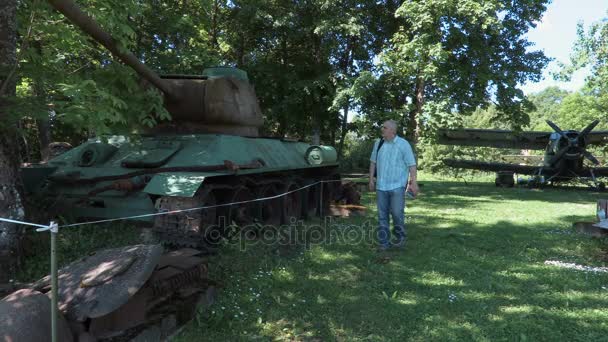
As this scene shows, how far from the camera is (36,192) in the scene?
5.96 metres

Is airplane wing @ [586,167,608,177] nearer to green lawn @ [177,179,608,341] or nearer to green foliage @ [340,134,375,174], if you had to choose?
green foliage @ [340,134,375,174]

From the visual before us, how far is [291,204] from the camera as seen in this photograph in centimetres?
851

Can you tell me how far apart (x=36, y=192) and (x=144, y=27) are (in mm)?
9660

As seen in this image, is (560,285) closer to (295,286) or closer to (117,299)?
(295,286)

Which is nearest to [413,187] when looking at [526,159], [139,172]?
[139,172]

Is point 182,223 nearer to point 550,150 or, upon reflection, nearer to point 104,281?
point 104,281

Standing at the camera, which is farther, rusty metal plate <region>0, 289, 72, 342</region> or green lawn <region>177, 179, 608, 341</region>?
green lawn <region>177, 179, 608, 341</region>

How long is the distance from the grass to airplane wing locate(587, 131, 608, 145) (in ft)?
56.2

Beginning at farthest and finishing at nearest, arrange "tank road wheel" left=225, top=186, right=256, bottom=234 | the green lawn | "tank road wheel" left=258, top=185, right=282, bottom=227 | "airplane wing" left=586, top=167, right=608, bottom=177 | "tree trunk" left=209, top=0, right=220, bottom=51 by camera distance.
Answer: "airplane wing" left=586, top=167, right=608, bottom=177 < "tree trunk" left=209, top=0, right=220, bottom=51 < "tank road wheel" left=258, top=185, right=282, bottom=227 < "tank road wheel" left=225, top=186, right=256, bottom=234 < the green lawn

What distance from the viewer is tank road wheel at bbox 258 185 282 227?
7.61m

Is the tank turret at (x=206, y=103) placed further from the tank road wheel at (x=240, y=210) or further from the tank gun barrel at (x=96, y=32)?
the tank road wheel at (x=240, y=210)

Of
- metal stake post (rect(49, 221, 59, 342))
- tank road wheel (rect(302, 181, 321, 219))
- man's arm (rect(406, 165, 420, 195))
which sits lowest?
tank road wheel (rect(302, 181, 321, 219))

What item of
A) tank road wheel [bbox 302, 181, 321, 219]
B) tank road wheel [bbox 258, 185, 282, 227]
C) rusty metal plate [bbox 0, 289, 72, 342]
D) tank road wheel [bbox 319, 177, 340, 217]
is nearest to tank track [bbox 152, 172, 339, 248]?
tank road wheel [bbox 258, 185, 282, 227]

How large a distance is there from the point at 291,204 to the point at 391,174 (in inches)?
116
